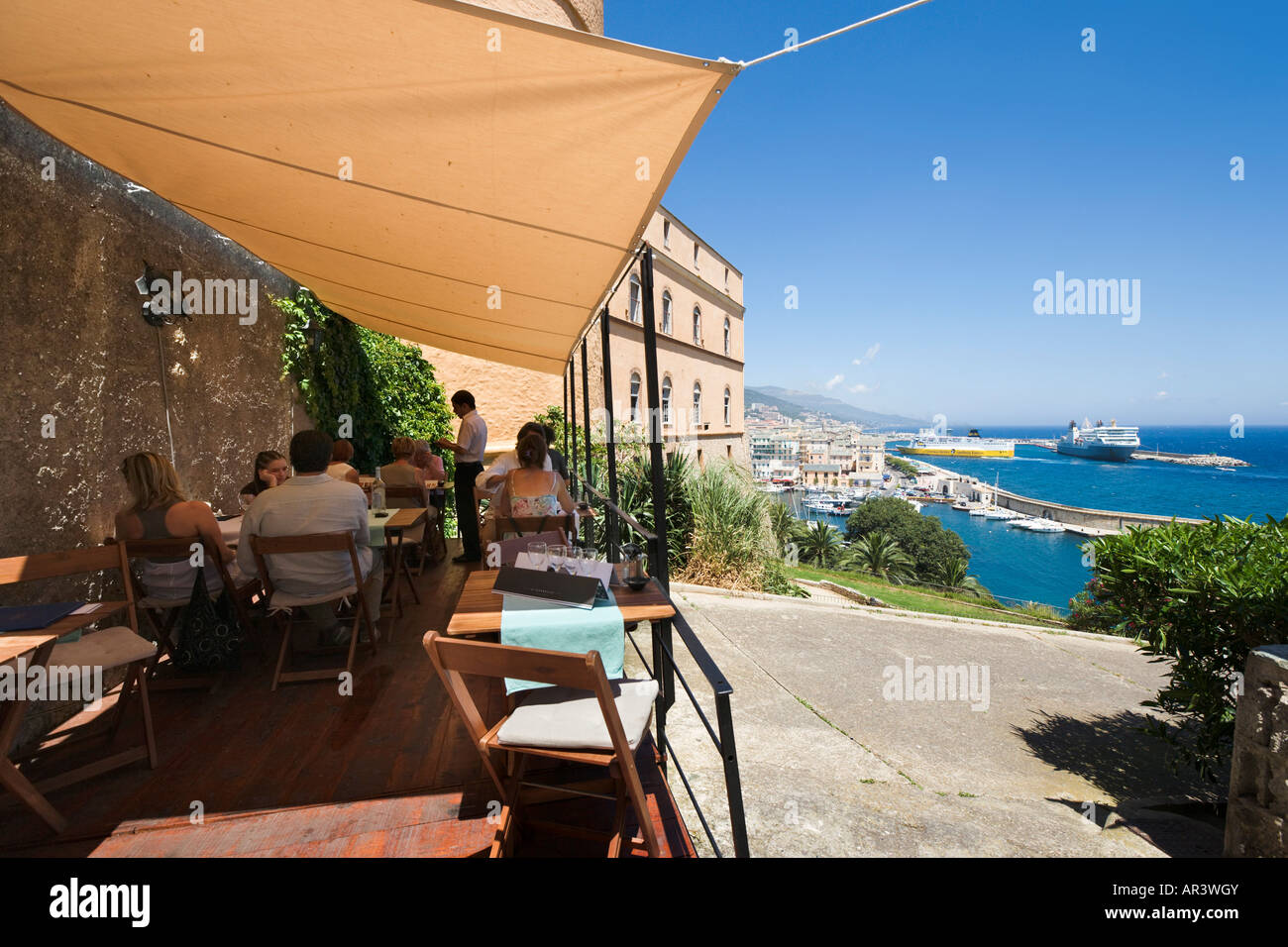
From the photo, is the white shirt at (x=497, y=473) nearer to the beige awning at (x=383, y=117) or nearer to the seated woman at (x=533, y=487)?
the seated woman at (x=533, y=487)

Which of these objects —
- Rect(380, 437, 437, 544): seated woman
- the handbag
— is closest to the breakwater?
Rect(380, 437, 437, 544): seated woman

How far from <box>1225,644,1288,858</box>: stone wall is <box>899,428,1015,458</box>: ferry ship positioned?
156951 millimetres

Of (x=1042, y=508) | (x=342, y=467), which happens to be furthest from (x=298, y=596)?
(x=1042, y=508)

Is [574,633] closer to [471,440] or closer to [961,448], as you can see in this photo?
[471,440]

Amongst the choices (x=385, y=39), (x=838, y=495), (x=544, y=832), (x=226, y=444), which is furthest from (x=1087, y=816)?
(x=838, y=495)

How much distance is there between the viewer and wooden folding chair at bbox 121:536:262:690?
2795 mm

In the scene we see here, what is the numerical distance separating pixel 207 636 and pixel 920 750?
4.41 m

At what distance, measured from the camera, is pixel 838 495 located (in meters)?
81.3

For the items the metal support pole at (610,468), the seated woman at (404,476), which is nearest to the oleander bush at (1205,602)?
the metal support pole at (610,468)

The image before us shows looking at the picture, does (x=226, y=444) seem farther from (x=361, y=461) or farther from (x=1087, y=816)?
(x=1087, y=816)

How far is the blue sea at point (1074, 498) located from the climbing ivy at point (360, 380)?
3892cm

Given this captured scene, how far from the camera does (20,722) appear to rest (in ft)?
6.42

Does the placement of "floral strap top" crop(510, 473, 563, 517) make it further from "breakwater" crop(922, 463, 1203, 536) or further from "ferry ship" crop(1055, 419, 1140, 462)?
"ferry ship" crop(1055, 419, 1140, 462)
